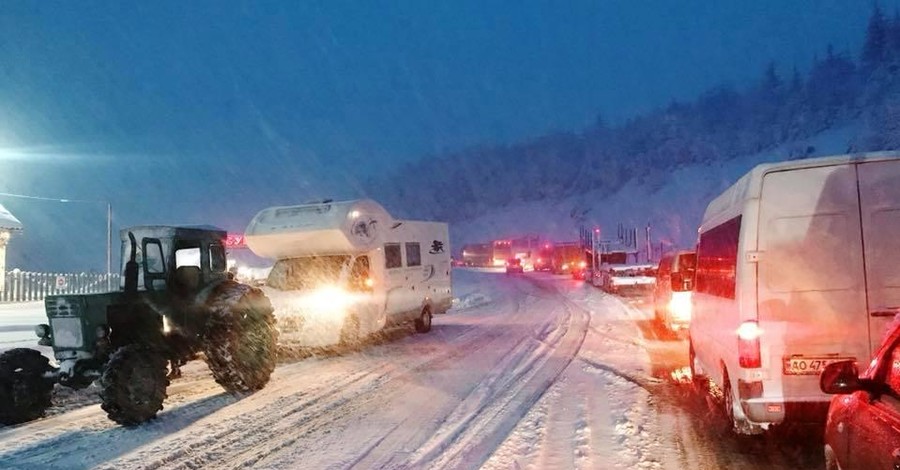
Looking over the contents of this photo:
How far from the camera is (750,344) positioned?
6.21m

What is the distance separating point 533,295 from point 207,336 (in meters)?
25.6

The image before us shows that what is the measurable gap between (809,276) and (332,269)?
11036 millimetres

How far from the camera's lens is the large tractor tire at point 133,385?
8016mm

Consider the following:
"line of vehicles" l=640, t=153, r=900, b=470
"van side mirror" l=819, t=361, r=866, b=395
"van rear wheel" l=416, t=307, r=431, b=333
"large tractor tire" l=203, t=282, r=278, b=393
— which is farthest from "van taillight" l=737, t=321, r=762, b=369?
"van rear wheel" l=416, t=307, r=431, b=333

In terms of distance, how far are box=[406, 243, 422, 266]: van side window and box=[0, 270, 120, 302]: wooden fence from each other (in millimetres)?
15106

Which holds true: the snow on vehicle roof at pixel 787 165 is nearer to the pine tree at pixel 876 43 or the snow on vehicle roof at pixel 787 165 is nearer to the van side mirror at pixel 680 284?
the van side mirror at pixel 680 284

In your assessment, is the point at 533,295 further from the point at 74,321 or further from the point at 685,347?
the point at 74,321

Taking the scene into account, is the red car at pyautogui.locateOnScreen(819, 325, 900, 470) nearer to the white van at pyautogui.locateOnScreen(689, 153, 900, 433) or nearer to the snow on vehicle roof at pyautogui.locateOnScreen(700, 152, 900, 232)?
the white van at pyautogui.locateOnScreen(689, 153, 900, 433)

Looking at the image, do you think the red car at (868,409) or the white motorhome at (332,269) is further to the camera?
the white motorhome at (332,269)

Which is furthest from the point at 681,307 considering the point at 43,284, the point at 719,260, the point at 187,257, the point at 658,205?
the point at 658,205

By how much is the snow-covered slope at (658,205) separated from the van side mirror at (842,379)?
99498 mm

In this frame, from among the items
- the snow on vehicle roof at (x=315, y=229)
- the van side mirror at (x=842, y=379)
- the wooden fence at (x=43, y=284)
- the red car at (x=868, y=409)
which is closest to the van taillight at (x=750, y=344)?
the red car at (x=868, y=409)

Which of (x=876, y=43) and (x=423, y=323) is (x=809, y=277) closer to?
(x=423, y=323)

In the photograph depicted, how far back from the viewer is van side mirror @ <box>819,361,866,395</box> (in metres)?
4.12
